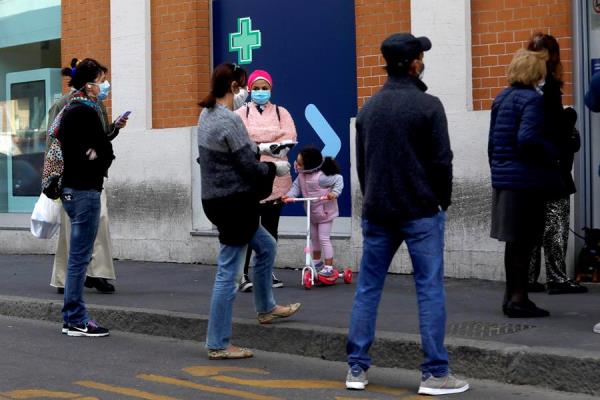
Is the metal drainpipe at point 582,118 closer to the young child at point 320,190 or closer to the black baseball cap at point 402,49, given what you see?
the young child at point 320,190

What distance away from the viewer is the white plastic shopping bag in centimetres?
978

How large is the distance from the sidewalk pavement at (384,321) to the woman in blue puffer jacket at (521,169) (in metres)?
0.35

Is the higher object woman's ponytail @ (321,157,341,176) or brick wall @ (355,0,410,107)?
brick wall @ (355,0,410,107)

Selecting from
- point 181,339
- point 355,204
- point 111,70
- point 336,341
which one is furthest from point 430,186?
point 111,70

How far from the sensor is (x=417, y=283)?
6344 mm

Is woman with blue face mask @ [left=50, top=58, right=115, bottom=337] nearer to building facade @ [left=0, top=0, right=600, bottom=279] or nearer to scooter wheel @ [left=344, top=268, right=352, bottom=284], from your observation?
scooter wheel @ [left=344, top=268, right=352, bottom=284]

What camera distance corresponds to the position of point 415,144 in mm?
6230

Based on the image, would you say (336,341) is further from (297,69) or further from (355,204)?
(297,69)

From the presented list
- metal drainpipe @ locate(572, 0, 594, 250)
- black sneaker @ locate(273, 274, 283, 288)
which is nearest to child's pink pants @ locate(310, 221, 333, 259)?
black sneaker @ locate(273, 274, 283, 288)

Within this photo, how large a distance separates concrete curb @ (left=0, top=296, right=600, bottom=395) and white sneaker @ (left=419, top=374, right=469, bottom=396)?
0.47m

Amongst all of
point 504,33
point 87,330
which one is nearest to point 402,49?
point 87,330

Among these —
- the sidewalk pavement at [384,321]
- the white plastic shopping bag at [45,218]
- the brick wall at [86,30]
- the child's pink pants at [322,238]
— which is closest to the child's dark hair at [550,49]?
the sidewalk pavement at [384,321]

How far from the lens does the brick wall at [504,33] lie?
9695 millimetres

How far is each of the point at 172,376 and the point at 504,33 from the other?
4669mm
